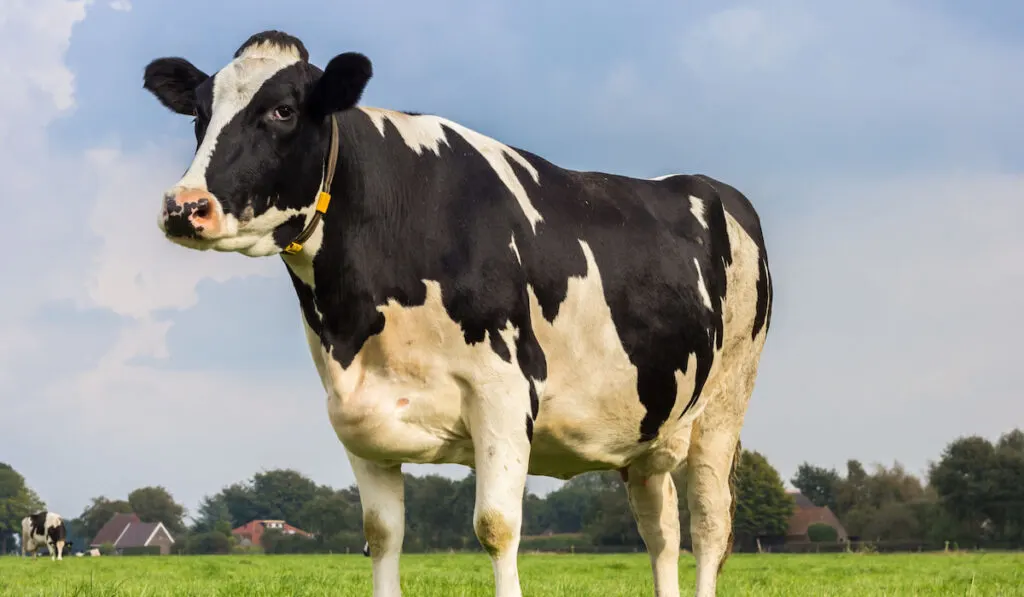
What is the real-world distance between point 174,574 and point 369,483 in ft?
43.9

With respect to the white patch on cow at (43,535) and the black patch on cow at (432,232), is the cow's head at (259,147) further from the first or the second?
the white patch on cow at (43,535)

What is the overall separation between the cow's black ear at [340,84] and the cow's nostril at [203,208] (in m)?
0.78

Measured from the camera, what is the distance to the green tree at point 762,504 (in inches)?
2928

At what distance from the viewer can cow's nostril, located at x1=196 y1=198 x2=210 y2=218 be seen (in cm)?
457

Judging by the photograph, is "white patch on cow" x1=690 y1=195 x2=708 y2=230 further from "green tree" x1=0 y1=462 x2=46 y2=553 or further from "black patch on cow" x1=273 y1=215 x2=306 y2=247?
"green tree" x1=0 y1=462 x2=46 y2=553

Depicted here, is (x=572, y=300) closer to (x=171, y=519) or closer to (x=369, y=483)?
(x=369, y=483)

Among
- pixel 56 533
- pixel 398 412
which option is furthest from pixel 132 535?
pixel 398 412

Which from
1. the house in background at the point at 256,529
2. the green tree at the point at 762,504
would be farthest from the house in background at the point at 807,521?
the house in background at the point at 256,529

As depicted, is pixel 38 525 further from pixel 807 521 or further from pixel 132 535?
pixel 132 535

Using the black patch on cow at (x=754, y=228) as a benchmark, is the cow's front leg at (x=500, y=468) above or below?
below

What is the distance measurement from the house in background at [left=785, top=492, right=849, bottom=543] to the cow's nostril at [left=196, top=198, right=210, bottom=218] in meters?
78.5

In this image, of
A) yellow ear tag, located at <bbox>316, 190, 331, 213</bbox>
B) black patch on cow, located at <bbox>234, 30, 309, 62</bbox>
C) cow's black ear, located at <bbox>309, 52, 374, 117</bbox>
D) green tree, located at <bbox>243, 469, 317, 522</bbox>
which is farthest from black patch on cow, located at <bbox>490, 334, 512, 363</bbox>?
green tree, located at <bbox>243, 469, 317, 522</bbox>

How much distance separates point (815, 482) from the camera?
331 feet

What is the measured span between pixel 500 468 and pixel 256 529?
9681 centimetres
